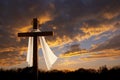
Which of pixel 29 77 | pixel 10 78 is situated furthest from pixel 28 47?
pixel 10 78

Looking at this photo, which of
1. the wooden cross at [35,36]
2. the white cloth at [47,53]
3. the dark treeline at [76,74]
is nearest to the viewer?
the wooden cross at [35,36]

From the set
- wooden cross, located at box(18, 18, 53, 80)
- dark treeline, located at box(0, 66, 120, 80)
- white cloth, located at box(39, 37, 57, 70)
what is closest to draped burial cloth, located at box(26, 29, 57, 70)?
white cloth, located at box(39, 37, 57, 70)

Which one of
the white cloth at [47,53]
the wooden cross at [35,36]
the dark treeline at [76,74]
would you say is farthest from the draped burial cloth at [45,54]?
the dark treeline at [76,74]

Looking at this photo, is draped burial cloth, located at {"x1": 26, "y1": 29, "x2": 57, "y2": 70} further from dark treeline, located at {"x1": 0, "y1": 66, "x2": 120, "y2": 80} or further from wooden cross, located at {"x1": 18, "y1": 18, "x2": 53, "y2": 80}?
dark treeline, located at {"x1": 0, "y1": 66, "x2": 120, "y2": 80}

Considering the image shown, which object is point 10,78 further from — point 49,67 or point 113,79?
point 49,67

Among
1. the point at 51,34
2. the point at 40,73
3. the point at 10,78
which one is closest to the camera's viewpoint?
the point at 51,34

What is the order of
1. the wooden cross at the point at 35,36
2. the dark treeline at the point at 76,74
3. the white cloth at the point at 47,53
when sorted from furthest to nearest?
1. the dark treeline at the point at 76,74
2. the white cloth at the point at 47,53
3. the wooden cross at the point at 35,36

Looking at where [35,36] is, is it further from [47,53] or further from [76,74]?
[76,74]

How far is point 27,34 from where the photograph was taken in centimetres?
2167

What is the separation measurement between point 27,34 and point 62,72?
685 inches

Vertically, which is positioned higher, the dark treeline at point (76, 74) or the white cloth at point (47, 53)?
the white cloth at point (47, 53)

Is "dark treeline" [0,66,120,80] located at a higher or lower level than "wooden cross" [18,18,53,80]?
lower

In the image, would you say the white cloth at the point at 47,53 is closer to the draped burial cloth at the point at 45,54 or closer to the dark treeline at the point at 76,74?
the draped burial cloth at the point at 45,54

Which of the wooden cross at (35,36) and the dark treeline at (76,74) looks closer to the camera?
the wooden cross at (35,36)
